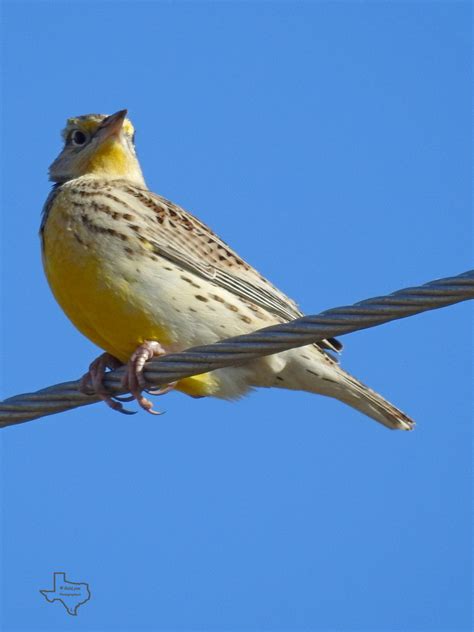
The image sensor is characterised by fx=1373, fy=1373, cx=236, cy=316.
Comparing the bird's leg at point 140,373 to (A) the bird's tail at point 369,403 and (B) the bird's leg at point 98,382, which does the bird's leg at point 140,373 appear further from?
(A) the bird's tail at point 369,403

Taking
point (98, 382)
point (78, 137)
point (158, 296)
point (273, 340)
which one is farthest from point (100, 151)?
point (273, 340)

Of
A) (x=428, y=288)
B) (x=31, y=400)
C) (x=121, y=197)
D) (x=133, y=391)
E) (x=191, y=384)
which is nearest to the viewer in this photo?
(x=428, y=288)

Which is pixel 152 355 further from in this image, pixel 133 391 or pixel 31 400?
pixel 31 400

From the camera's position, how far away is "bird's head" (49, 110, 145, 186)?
9016mm

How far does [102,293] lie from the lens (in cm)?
751

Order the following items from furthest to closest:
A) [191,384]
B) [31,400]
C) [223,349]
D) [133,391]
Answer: [191,384] < [133,391] < [31,400] < [223,349]

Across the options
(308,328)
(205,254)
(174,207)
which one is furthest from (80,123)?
(308,328)

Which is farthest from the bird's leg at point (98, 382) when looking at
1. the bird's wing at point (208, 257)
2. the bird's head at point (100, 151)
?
the bird's head at point (100, 151)

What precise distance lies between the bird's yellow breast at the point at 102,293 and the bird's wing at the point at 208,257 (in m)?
0.37

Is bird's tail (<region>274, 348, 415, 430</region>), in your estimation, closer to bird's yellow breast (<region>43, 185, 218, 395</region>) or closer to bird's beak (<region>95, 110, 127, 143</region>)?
bird's yellow breast (<region>43, 185, 218, 395</region>)

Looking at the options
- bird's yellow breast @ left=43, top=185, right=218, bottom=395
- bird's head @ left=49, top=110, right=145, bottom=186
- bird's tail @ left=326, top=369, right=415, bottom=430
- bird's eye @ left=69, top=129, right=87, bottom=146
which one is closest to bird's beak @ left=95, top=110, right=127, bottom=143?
bird's head @ left=49, top=110, right=145, bottom=186

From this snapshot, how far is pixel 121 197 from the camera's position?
8258 millimetres

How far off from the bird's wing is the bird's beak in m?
0.54

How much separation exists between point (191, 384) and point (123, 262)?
0.79m
